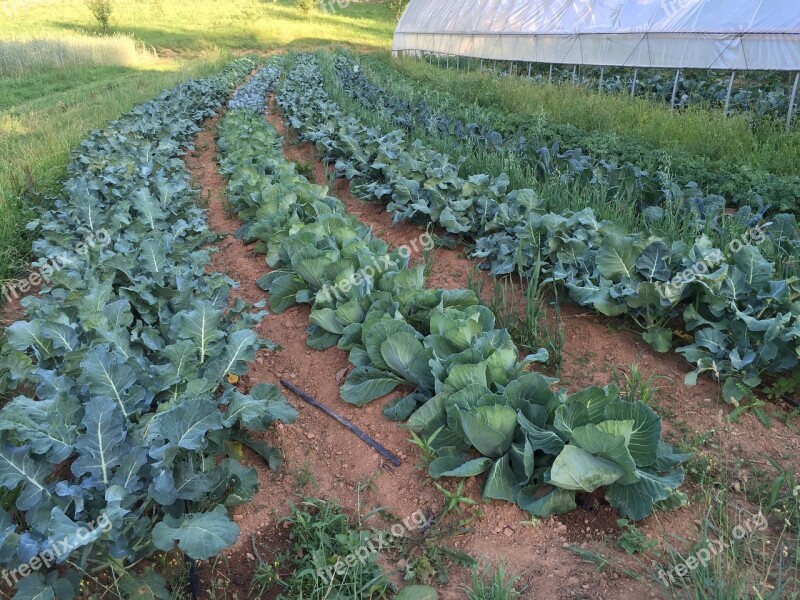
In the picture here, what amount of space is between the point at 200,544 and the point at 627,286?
2742 mm

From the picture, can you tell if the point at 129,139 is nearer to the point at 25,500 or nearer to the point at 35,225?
the point at 35,225

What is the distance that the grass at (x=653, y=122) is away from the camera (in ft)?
21.4

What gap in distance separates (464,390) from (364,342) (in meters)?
0.93

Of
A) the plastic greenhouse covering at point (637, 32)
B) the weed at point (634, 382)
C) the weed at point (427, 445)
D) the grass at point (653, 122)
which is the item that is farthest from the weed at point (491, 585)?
the plastic greenhouse covering at point (637, 32)

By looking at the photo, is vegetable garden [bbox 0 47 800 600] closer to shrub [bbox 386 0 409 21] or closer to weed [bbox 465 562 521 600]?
weed [bbox 465 562 521 600]

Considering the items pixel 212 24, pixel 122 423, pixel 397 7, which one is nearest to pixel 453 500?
pixel 122 423

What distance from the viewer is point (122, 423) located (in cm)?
231

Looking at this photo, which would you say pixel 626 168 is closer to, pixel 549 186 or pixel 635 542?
pixel 549 186

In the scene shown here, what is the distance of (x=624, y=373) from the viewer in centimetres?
340

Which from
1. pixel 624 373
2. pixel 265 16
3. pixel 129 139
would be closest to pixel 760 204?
pixel 624 373

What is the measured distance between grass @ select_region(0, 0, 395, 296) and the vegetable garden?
2.32 feet

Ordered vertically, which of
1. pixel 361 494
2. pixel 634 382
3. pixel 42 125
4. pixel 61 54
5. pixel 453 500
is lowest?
pixel 361 494

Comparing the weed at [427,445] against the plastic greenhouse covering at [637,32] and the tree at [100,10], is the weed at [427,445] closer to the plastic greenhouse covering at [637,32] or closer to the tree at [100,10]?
the plastic greenhouse covering at [637,32]

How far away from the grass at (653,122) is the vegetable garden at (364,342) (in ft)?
3.48
